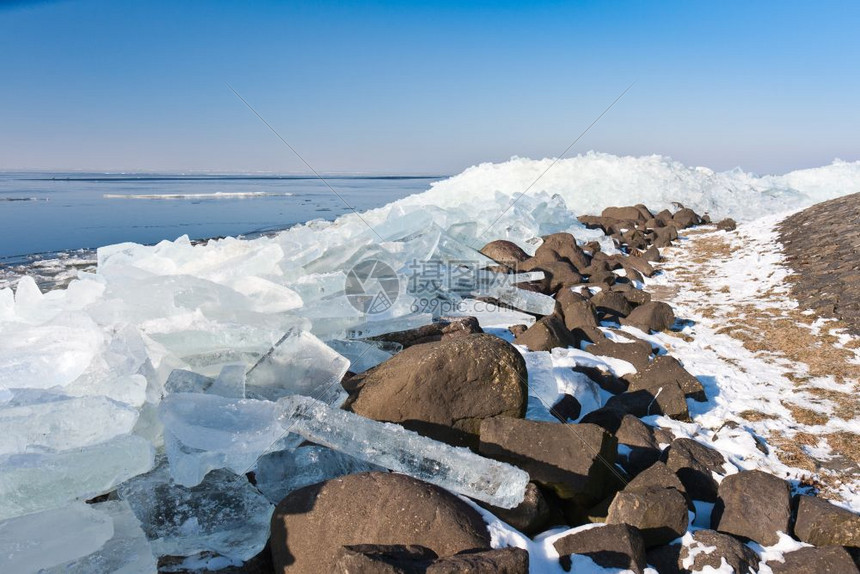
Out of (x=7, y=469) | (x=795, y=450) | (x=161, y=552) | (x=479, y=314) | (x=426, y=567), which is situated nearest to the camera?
(x=426, y=567)

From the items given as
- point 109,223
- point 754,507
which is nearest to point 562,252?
point 754,507

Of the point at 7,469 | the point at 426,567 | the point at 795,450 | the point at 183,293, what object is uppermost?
the point at 183,293

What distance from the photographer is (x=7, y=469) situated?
5.80ft

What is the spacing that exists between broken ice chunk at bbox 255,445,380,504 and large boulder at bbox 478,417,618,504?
1.73ft

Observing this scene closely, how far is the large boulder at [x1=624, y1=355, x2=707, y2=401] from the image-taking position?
3191mm

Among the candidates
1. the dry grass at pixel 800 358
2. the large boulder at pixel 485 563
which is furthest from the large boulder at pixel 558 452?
the dry grass at pixel 800 358

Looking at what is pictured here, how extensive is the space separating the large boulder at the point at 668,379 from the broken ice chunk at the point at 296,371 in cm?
173

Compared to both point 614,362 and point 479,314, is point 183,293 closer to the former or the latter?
point 479,314

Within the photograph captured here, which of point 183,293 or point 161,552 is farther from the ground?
point 183,293

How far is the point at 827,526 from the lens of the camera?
6.63 ft

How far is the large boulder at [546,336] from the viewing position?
3.69 metres

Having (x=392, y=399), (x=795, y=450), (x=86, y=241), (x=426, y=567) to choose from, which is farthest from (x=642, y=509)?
(x=86, y=241)

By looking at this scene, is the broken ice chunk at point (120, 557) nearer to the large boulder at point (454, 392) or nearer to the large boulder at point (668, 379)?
the large boulder at point (454, 392)

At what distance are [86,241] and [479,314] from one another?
383 inches
